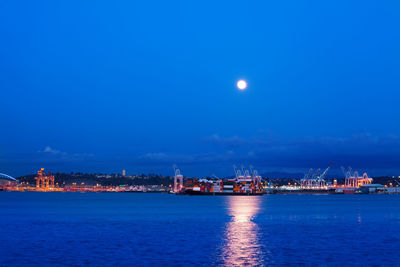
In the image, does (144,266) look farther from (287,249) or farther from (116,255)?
(287,249)

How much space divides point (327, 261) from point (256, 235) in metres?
18.9

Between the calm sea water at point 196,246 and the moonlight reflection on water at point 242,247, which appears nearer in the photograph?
the calm sea water at point 196,246

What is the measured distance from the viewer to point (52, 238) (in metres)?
51.4

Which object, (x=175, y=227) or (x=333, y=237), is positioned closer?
(x=333, y=237)

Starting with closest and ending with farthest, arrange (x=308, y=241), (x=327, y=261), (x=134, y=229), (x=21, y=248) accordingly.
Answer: (x=327, y=261) → (x=21, y=248) → (x=308, y=241) → (x=134, y=229)

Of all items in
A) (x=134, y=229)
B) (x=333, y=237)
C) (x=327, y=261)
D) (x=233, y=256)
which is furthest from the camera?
(x=134, y=229)

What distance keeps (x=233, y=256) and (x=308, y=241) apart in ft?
39.6

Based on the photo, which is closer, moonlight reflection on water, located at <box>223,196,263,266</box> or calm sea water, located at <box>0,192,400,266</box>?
calm sea water, located at <box>0,192,400,266</box>

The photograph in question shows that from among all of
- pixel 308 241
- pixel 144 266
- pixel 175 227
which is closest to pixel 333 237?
pixel 308 241

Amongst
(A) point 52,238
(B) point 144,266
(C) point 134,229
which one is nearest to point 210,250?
(B) point 144,266

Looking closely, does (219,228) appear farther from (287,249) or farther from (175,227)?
(287,249)

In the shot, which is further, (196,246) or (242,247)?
(196,246)

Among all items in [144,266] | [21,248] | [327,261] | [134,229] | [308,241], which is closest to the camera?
[144,266]

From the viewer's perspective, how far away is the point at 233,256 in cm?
4047
